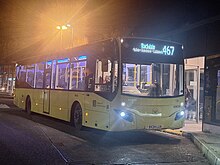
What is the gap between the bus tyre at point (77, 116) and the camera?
11.8m

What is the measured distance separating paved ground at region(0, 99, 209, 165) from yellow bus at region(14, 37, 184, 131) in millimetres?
574

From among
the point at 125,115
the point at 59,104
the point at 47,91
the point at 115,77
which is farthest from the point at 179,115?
the point at 47,91

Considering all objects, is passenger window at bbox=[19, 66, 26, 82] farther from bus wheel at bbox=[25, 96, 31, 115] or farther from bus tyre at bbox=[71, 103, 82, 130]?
bus tyre at bbox=[71, 103, 82, 130]

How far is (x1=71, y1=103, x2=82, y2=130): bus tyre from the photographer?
11.8m

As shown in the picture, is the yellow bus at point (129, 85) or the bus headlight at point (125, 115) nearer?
the bus headlight at point (125, 115)

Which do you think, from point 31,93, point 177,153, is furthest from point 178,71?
point 31,93

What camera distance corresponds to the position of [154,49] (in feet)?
33.5

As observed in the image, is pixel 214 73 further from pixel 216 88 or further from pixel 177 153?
pixel 177 153

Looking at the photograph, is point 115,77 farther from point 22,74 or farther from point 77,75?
point 22,74

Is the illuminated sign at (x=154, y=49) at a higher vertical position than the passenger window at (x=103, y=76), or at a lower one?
higher

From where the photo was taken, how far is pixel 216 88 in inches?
453

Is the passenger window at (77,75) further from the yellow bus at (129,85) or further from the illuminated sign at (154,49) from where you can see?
the illuminated sign at (154,49)

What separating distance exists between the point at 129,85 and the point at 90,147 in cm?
224

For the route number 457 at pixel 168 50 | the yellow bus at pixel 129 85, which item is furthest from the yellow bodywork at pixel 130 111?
the route number 457 at pixel 168 50
